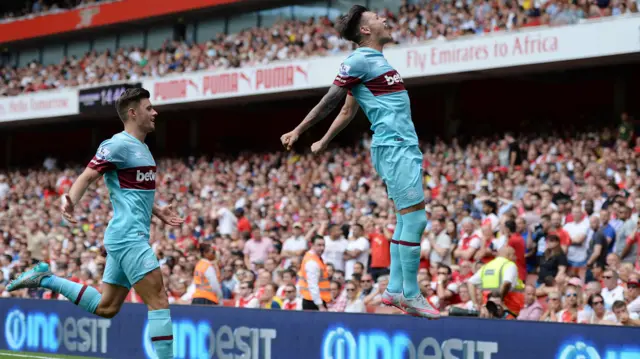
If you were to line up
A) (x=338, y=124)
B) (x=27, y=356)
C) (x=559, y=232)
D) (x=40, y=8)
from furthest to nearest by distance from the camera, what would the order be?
(x=40, y=8) < (x=27, y=356) < (x=559, y=232) < (x=338, y=124)

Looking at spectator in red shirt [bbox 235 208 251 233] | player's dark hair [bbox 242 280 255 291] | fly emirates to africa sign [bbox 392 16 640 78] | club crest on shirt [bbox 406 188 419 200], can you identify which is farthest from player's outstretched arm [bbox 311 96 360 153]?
fly emirates to africa sign [bbox 392 16 640 78]

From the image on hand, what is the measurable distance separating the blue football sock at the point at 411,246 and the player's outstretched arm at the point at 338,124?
30.7 inches

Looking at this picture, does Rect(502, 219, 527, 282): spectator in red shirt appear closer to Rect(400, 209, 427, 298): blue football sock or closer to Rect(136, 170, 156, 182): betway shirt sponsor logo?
Rect(400, 209, 427, 298): blue football sock

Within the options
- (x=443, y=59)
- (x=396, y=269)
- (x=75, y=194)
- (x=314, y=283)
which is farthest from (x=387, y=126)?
(x=443, y=59)

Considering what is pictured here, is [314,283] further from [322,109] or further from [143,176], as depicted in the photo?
[322,109]

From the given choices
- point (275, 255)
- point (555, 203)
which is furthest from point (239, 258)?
point (555, 203)

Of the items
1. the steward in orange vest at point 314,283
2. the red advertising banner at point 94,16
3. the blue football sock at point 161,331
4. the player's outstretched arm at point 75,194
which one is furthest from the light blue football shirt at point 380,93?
the red advertising banner at point 94,16

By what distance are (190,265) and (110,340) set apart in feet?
6.96

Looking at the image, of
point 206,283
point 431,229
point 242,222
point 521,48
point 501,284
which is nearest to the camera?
point 501,284

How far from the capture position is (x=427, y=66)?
21297 millimetres

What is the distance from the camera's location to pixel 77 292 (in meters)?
8.56

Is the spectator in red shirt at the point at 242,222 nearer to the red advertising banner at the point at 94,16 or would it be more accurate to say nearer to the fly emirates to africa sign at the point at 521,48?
the fly emirates to africa sign at the point at 521,48

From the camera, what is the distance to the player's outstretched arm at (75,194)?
24.3ft

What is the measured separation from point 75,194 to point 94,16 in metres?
28.9
